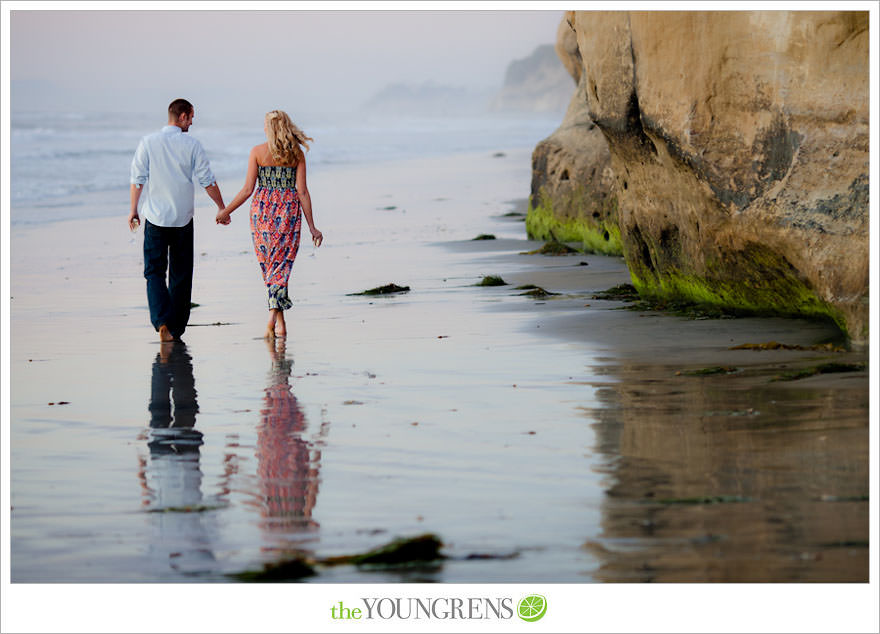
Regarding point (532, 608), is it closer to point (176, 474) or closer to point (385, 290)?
point (176, 474)

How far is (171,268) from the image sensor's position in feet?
30.0

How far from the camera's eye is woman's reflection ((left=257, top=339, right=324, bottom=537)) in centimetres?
436

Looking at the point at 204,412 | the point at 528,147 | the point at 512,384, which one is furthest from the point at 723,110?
the point at 528,147

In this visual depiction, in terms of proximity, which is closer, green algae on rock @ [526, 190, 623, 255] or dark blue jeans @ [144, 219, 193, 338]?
dark blue jeans @ [144, 219, 193, 338]

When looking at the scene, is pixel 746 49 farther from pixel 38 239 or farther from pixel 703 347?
pixel 38 239

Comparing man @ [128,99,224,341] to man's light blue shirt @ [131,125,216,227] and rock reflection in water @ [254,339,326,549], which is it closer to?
man's light blue shirt @ [131,125,216,227]

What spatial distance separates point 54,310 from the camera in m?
10.1

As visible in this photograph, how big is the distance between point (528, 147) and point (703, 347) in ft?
126

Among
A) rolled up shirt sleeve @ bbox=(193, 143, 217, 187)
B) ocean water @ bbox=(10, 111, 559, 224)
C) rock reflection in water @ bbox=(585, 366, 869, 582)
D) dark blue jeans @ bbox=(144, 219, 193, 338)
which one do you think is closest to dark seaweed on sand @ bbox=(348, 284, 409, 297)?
dark blue jeans @ bbox=(144, 219, 193, 338)

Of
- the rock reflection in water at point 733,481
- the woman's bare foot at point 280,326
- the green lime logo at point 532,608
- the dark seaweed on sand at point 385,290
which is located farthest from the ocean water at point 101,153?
the green lime logo at point 532,608

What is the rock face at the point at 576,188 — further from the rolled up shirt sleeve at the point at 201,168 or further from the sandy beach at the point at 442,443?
the rolled up shirt sleeve at the point at 201,168

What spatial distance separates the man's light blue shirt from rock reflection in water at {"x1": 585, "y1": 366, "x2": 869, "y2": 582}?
4.00 meters

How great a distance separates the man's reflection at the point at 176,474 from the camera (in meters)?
4.04

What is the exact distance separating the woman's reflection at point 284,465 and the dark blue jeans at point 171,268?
86.7 inches
